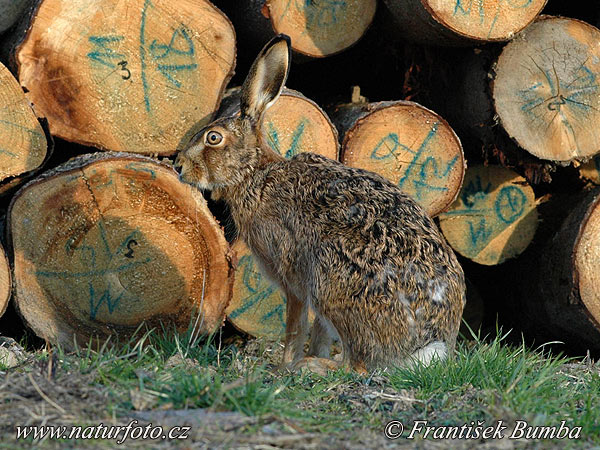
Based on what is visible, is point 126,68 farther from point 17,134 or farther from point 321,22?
point 321,22

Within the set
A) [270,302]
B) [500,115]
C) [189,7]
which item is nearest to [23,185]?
[189,7]

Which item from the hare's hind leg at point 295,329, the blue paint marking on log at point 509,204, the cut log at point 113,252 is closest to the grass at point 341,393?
the hare's hind leg at point 295,329

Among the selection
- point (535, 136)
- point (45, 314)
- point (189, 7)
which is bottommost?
point (45, 314)

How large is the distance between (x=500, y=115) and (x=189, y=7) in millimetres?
2090

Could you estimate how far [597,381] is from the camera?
3.52 metres

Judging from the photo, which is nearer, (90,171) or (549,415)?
(549,415)

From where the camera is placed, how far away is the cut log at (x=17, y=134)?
420 cm

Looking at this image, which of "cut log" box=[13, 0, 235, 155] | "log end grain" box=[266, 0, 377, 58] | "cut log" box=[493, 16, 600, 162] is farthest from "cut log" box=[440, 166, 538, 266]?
"cut log" box=[13, 0, 235, 155]

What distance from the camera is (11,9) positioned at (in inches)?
181

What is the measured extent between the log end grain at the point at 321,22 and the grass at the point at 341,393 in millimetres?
2085

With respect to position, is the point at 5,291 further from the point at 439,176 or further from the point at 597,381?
the point at 597,381

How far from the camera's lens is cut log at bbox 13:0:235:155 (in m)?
4.29

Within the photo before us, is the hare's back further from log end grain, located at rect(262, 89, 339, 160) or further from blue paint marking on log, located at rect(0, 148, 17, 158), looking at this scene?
blue paint marking on log, located at rect(0, 148, 17, 158)

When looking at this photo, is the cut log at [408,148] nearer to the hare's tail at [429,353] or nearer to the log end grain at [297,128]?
the log end grain at [297,128]
